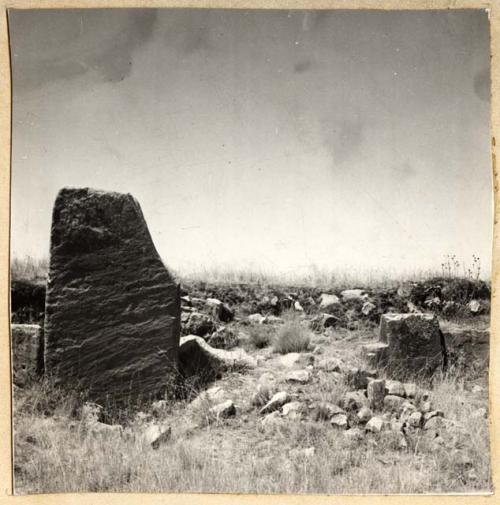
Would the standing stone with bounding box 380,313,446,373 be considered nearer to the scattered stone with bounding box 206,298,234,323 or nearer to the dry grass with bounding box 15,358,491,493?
the dry grass with bounding box 15,358,491,493

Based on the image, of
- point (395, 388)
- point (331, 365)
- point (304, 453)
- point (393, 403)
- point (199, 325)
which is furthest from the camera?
point (199, 325)

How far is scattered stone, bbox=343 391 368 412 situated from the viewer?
412 cm

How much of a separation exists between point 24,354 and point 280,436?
1952mm

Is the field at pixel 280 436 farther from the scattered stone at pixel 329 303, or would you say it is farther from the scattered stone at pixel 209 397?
the scattered stone at pixel 329 303

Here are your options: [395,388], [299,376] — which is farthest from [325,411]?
[395,388]

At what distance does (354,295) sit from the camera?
4.79 m

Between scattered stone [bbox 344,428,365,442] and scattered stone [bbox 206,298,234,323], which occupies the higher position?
scattered stone [bbox 206,298,234,323]

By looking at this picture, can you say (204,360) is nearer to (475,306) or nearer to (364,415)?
(364,415)

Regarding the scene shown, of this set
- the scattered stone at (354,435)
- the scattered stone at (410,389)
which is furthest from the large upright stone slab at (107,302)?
the scattered stone at (410,389)

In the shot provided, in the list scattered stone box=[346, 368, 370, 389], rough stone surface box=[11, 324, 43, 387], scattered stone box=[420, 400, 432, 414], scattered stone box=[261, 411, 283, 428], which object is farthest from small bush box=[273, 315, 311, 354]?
rough stone surface box=[11, 324, 43, 387]

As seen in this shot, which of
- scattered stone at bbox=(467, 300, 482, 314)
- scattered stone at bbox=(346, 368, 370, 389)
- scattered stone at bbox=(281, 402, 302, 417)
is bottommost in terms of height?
scattered stone at bbox=(281, 402, 302, 417)

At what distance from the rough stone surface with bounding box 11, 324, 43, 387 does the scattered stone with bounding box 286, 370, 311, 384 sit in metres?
1.88

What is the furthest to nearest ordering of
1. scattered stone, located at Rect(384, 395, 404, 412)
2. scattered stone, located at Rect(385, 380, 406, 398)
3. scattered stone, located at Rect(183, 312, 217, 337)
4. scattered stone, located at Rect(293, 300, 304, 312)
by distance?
scattered stone, located at Rect(293, 300, 304, 312) → scattered stone, located at Rect(183, 312, 217, 337) → scattered stone, located at Rect(385, 380, 406, 398) → scattered stone, located at Rect(384, 395, 404, 412)

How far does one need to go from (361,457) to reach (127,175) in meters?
2.68
